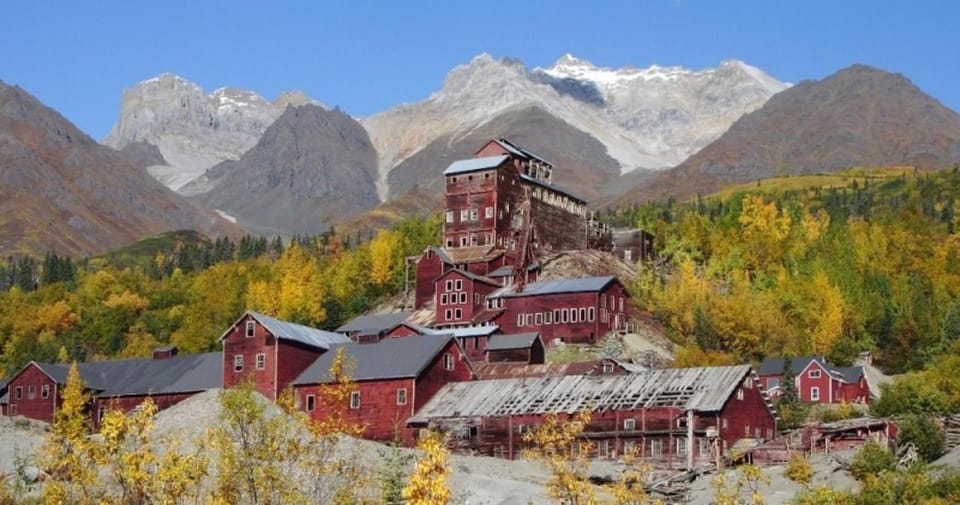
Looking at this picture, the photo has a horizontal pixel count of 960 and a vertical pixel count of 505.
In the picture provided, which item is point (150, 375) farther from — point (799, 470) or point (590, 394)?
point (799, 470)

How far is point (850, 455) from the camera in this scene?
205 ft

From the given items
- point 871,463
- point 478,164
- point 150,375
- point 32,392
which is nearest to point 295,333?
point 150,375

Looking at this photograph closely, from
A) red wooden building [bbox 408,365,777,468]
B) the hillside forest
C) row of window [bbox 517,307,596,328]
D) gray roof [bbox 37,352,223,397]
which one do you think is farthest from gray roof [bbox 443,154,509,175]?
red wooden building [bbox 408,365,777,468]

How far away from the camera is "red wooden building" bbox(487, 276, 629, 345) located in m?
93.9

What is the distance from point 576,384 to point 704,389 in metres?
7.59

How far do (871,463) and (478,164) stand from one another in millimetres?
62758

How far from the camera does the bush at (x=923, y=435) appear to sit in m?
62.7

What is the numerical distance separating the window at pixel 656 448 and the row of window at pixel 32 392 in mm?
41999

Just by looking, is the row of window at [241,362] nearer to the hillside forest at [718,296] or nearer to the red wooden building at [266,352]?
the red wooden building at [266,352]

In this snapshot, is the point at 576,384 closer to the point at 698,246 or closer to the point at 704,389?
the point at 704,389

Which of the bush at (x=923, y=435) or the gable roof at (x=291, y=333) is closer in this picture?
the bush at (x=923, y=435)

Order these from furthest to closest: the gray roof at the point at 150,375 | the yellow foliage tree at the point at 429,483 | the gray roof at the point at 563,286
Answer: the gray roof at the point at 563,286
the gray roof at the point at 150,375
the yellow foliage tree at the point at 429,483

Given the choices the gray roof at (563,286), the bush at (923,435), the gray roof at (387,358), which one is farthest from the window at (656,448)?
the gray roof at (563,286)

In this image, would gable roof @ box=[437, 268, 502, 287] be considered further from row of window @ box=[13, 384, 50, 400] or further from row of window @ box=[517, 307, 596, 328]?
row of window @ box=[13, 384, 50, 400]
